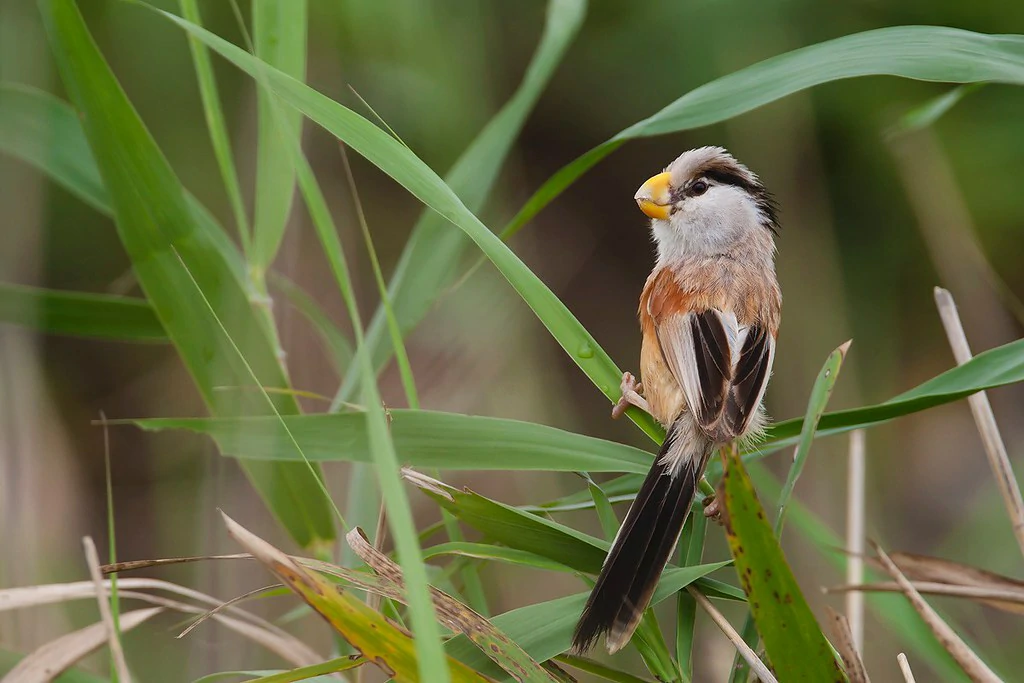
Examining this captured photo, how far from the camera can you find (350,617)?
3.74 ft

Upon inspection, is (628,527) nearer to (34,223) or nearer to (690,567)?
(690,567)

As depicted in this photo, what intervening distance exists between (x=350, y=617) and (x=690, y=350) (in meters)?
0.92

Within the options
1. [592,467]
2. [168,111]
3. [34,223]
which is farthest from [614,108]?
[592,467]

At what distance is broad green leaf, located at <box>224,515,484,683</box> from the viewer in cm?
111

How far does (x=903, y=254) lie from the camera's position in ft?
11.7

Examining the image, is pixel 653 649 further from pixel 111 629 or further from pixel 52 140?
pixel 52 140

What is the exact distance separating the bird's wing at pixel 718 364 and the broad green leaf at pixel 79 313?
101 centimetres

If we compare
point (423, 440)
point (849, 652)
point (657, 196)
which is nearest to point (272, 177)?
point (423, 440)

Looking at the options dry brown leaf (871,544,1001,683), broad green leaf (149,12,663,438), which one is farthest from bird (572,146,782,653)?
dry brown leaf (871,544,1001,683)

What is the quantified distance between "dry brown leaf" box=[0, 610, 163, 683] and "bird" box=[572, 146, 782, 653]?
0.75 meters

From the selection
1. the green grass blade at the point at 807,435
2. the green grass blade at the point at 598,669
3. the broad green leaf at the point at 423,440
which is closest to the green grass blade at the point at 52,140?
the broad green leaf at the point at 423,440

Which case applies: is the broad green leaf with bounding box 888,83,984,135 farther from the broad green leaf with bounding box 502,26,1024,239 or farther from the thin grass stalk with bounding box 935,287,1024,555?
the thin grass stalk with bounding box 935,287,1024,555

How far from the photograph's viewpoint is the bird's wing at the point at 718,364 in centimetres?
164

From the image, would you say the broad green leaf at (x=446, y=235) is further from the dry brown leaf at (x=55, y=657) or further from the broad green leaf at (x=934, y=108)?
the broad green leaf at (x=934, y=108)
